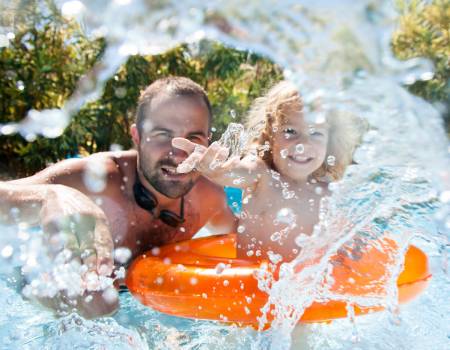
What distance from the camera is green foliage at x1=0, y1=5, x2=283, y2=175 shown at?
5.21 m

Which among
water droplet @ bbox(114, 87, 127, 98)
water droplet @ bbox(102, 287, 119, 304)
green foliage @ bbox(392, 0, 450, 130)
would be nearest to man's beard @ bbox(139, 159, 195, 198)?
water droplet @ bbox(102, 287, 119, 304)

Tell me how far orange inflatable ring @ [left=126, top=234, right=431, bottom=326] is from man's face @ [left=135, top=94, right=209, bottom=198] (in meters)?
0.38

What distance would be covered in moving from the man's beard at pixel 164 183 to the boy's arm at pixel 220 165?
0.99 feet

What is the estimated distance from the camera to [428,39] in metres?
6.11

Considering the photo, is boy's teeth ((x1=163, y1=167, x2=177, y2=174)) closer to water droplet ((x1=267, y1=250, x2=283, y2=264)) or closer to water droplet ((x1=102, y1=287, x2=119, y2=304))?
water droplet ((x1=267, y1=250, x2=283, y2=264))

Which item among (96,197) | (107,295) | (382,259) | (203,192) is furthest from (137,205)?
(382,259)

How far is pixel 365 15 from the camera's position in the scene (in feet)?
5.66

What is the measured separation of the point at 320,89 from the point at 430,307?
3.38 feet

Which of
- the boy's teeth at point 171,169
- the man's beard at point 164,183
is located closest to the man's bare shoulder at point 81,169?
the man's beard at point 164,183

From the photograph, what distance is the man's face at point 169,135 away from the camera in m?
2.53

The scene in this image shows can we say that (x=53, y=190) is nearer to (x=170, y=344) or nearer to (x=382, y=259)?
(x=170, y=344)

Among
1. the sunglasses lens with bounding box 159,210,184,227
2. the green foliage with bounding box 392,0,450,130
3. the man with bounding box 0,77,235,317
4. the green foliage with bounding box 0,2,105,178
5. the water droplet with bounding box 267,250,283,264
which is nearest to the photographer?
the water droplet with bounding box 267,250,283,264

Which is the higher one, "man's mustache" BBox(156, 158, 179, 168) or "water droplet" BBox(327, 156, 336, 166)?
"water droplet" BBox(327, 156, 336, 166)

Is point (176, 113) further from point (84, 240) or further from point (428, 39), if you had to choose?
point (428, 39)
